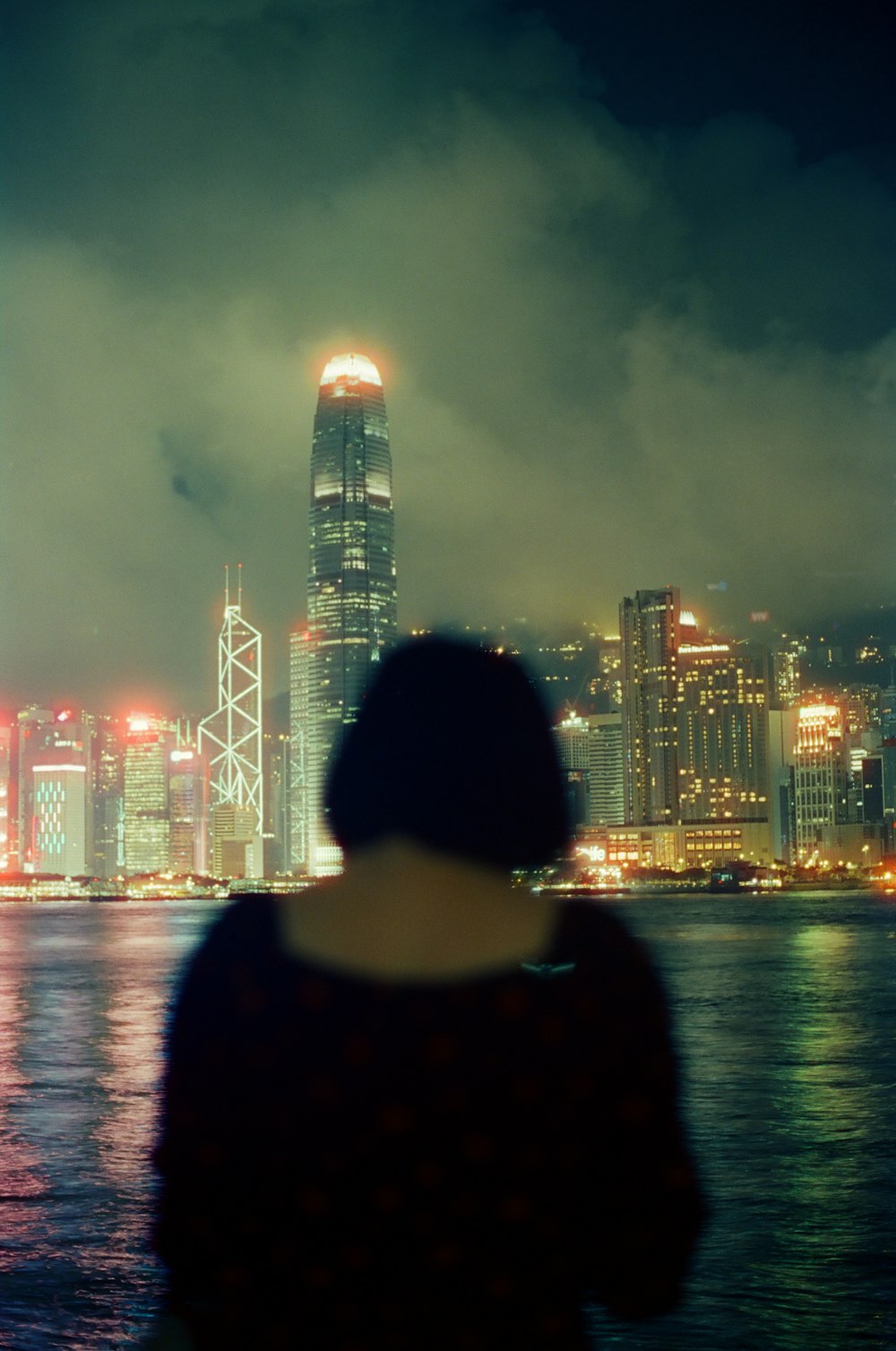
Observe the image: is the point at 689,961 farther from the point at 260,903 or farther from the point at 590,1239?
the point at 260,903

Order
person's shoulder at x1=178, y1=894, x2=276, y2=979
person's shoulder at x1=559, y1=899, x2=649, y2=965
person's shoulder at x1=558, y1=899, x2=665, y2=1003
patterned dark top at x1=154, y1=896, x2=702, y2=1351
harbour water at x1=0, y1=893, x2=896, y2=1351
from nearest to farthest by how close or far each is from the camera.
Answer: patterned dark top at x1=154, y1=896, x2=702, y2=1351, harbour water at x1=0, y1=893, x2=896, y2=1351, person's shoulder at x1=558, y1=899, x2=665, y2=1003, person's shoulder at x1=178, y1=894, x2=276, y2=979, person's shoulder at x1=559, y1=899, x2=649, y2=965

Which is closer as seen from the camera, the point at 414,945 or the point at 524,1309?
the point at 524,1309

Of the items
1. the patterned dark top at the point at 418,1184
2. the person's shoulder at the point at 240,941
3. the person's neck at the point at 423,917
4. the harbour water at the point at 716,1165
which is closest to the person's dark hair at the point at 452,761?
the person's neck at the point at 423,917

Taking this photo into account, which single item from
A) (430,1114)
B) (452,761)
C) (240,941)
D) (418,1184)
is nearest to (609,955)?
(240,941)

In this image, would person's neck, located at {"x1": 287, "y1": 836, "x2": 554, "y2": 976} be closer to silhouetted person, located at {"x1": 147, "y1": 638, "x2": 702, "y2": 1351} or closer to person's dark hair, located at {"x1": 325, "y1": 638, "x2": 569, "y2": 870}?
silhouetted person, located at {"x1": 147, "y1": 638, "x2": 702, "y2": 1351}

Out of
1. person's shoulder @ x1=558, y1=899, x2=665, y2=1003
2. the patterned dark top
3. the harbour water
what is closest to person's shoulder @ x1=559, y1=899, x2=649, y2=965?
person's shoulder @ x1=558, y1=899, x2=665, y2=1003

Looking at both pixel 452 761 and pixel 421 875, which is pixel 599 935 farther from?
pixel 452 761

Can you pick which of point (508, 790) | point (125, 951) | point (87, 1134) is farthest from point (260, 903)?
point (87, 1134)
